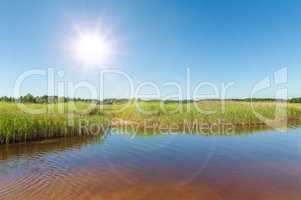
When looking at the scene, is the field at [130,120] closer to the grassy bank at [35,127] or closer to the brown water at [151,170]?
the grassy bank at [35,127]

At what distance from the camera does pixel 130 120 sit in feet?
91.1

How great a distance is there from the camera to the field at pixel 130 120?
47.2ft

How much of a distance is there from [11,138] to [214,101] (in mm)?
33207

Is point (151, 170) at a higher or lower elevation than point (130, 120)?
lower

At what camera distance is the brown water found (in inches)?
281

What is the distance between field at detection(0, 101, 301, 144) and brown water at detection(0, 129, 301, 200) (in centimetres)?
114

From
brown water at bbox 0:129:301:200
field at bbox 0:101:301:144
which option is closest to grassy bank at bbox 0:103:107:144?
field at bbox 0:101:301:144

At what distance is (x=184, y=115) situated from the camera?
25.7 m

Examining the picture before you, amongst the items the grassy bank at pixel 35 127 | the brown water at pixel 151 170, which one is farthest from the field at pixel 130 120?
the brown water at pixel 151 170

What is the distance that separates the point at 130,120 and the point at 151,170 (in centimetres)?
1843

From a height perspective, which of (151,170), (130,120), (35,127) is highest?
(35,127)

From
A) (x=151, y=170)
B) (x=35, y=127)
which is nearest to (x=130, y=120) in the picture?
(x=35, y=127)

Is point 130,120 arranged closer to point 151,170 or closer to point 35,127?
point 35,127

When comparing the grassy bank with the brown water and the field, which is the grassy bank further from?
the brown water
